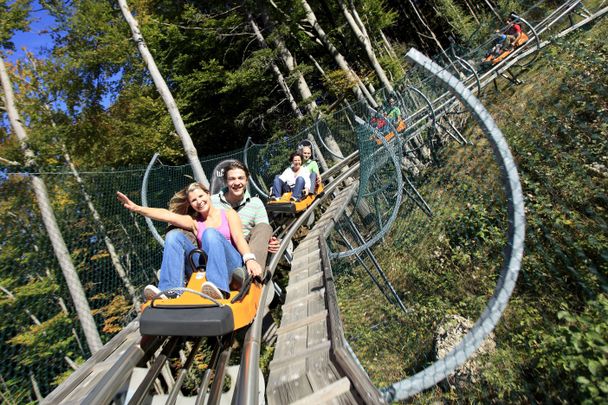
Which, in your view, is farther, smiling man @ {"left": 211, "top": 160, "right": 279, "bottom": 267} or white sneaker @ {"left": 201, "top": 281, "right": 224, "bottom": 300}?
smiling man @ {"left": 211, "top": 160, "right": 279, "bottom": 267}

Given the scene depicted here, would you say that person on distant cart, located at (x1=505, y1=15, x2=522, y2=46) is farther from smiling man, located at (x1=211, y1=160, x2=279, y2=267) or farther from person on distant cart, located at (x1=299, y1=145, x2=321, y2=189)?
smiling man, located at (x1=211, y1=160, x2=279, y2=267)

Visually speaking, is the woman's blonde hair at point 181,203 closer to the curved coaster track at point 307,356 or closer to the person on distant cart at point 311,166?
the curved coaster track at point 307,356

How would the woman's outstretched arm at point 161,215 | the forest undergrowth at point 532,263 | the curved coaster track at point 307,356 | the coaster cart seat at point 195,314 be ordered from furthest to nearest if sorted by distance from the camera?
the woman's outstretched arm at point 161,215 → the coaster cart seat at point 195,314 → the forest undergrowth at point 532,263 → the curved coaster track at point 307,356

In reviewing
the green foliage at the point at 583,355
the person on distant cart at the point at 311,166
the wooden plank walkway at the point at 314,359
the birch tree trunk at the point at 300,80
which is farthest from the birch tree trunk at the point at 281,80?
the green foliage at the point at 583,355

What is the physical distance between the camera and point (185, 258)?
8.80 ft

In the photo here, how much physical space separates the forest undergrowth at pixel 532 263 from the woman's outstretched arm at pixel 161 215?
6.15 ft

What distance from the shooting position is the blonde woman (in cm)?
245

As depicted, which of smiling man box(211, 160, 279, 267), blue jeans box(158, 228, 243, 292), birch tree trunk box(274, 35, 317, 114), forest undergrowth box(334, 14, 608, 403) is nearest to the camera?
forest undergrowth box(334, 14, 608, 403)

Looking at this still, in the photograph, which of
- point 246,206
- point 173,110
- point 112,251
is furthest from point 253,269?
point 173,110

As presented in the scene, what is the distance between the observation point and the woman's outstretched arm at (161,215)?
2715mm

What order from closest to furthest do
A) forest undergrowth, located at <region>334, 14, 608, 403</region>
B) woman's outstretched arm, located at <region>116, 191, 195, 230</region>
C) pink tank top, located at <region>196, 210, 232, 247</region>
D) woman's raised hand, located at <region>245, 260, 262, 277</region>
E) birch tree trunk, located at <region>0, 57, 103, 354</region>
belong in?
1. forest undergrowth, located at <region>334, 14, 608, 403</region>
2. woman's raised hand, located at <region>245, 260, 262, 277</region>
3. woman's outstretched arm, located at <region>116, 191, 195, 230</region>
4. pink tank top, located at <region>196, 210, 232, 247</region>
5. birch tree trunk, located at <region>0, 57, 103, 354</region>

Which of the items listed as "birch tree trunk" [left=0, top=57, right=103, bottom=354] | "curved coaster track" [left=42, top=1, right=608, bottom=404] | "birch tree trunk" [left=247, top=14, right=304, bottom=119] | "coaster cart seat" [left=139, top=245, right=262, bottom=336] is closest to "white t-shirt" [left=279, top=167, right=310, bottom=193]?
"curved coaster track" [left=42, top=1, right=608, bottom=404]

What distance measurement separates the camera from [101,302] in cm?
580

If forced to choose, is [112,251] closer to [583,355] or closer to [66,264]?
[66,264]
